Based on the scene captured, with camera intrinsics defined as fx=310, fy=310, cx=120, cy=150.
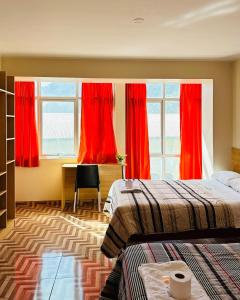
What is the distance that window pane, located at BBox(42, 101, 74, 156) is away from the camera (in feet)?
18.9

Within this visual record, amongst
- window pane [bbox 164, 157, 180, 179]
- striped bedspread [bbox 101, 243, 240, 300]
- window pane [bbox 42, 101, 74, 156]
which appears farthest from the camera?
window pane [bbox 164, 157, 180, 179]

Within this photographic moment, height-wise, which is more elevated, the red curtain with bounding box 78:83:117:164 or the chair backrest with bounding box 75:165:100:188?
the red curtain with bounding box 78:83:117:164

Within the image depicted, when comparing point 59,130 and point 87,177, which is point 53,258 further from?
point 59,130

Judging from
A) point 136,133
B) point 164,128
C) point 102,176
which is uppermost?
point 164,128

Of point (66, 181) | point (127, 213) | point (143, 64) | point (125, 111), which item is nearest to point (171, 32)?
point (143, 64)

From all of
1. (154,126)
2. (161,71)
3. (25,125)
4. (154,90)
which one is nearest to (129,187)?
(161,71)

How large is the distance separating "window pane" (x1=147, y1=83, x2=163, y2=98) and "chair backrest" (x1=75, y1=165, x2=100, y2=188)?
184cm

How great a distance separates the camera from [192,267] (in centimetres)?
165

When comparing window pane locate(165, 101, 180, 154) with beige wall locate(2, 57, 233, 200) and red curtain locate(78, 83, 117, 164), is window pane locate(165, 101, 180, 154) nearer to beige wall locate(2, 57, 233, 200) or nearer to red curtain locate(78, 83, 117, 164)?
red curtain locate(78, 83, 117, 164)

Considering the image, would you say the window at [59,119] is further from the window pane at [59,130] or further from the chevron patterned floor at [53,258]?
the chevron patterned floor at [53,258]

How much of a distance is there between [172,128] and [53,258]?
143 inches

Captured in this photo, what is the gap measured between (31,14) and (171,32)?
147cm

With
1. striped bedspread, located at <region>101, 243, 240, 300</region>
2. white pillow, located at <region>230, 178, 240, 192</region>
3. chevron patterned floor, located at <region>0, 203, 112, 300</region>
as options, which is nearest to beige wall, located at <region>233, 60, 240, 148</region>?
white pillow, located at <region>230, 178, 240, 192</region>

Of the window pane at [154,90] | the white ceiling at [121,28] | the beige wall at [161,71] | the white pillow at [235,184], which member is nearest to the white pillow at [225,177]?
the white pillow at [235,184]
